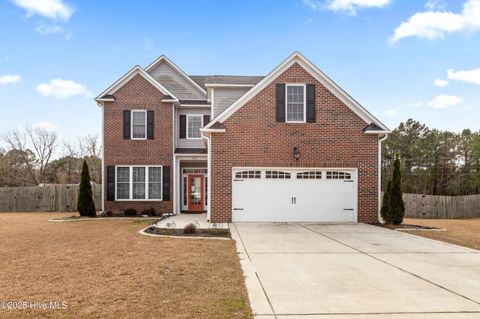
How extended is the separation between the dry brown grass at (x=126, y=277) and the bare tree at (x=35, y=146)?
32214 mm

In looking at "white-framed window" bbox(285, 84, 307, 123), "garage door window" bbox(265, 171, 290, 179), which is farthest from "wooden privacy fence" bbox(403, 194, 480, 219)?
"white-framed window" bbox(285, 84, 307, 123)

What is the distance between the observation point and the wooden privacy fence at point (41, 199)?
77.0 ft

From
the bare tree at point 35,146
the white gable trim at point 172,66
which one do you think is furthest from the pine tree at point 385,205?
the bare tree at point 35,146

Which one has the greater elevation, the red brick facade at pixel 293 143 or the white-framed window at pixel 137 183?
the red brick facade at pixel 293 143

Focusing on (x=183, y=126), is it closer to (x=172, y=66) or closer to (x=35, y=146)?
(x=172, y=66)

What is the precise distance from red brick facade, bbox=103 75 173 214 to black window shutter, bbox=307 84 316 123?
24.7 feet

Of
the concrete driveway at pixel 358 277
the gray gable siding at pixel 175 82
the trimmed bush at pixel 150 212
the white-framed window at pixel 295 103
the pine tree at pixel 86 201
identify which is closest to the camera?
the concrete driveway at pixel 358 277

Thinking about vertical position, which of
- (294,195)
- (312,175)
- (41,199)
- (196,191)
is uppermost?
(312,175)

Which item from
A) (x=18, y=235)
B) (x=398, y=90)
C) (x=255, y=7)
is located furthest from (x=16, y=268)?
(x=398, y=90)

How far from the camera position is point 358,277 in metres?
6.50

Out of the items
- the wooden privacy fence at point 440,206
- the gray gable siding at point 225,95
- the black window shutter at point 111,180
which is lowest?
the wooden privacy fence at point 440,206

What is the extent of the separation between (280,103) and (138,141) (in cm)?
805

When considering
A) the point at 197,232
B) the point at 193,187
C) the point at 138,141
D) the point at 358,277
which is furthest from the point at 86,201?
the point at 358,277

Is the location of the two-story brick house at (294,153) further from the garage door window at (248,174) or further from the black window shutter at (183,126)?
the black window shutter at (183,126)
